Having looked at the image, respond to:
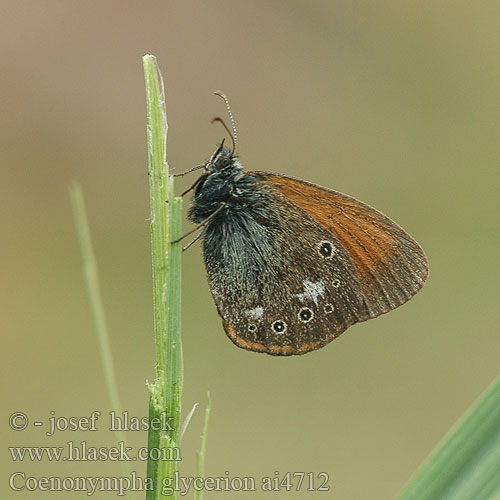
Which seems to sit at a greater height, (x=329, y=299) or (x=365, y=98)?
(x=365, y=98)

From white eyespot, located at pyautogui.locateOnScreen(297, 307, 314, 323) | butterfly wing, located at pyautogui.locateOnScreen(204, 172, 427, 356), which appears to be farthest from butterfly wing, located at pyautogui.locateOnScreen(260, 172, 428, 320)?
white eyespot, located at pyautogui.locateOnScreen(297, 307, 314, 323)

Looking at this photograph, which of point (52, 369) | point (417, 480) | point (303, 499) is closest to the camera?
point (417, 480)

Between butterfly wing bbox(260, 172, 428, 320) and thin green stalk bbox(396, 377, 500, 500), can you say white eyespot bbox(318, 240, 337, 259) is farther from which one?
thin green stalk bbox(396, 377, 500, 500)

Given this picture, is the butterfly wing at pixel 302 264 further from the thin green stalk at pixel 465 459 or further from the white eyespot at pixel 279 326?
the thin green stalk at pixel 465 459

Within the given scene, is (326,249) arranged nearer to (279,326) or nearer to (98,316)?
(279,326)

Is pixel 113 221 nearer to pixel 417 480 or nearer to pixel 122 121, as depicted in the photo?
pixel 122 121

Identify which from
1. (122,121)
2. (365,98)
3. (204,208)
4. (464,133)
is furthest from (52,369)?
(464,133)

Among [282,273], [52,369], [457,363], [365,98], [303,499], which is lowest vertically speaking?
[52,369]

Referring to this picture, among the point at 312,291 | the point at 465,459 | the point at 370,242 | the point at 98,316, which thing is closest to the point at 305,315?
the point at 312,291

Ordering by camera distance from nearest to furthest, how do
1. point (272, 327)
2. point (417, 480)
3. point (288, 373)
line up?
1. point (417, 480)
2. point (272, 327)
3. point (288, 373)
